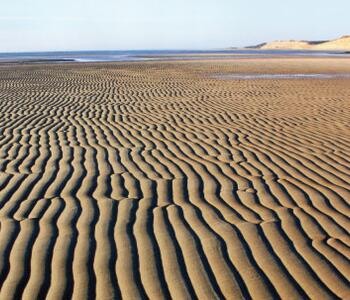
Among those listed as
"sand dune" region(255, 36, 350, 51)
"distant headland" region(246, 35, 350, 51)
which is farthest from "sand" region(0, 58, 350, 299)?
"sand dune" region(255, 36, 350, 51)

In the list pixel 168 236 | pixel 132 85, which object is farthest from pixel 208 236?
pixel 132 85

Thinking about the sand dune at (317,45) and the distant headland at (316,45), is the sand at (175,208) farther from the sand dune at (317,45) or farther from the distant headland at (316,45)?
the sand dune at (317,45)

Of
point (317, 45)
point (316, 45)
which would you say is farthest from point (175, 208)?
point (316, 45)

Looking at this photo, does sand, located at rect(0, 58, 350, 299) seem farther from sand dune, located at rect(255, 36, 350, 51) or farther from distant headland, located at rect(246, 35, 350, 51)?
sand dune, located at rect(255, 36, 350, 51)

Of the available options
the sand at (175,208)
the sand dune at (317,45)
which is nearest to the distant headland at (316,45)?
the sand dune at (317,45)

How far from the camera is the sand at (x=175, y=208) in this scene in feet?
10.7

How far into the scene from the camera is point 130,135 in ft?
27.1

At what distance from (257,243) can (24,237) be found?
1.79m

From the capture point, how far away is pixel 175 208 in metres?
4.64

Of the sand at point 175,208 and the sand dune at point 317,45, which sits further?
the sand dune at point 317,45

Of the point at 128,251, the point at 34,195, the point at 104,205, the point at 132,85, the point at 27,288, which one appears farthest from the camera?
the point at 132,85

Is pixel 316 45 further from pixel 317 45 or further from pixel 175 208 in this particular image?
pixel 175 208

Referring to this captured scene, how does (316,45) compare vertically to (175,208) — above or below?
below

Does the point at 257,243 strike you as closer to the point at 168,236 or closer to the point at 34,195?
the point at 168,236
